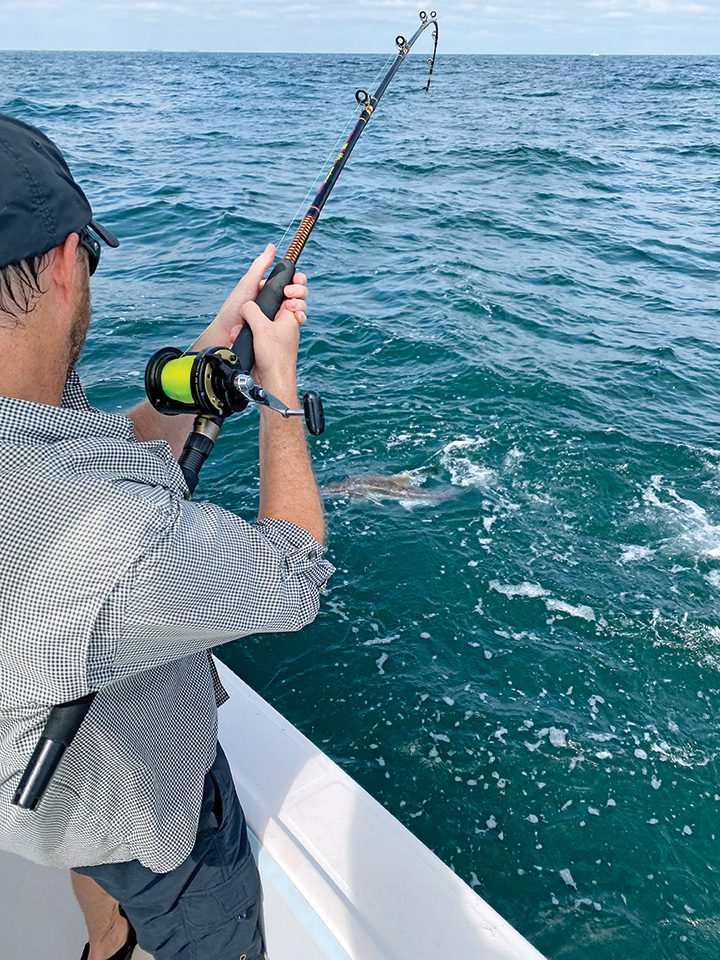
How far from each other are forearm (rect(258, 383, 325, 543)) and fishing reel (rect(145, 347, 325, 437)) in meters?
0.04

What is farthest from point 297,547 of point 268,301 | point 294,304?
point 268,301

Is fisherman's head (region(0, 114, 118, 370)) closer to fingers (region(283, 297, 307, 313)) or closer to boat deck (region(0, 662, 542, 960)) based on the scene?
fingers (region(283, 297, 307, 313))

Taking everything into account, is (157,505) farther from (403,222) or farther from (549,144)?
(549,144)

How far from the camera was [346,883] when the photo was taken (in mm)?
1740

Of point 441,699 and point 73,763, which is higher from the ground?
point 73,763

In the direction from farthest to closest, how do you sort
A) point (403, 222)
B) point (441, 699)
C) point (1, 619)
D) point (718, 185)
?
point (718, 185) → point (403, 222) → point (441, 699) → point (1, 619)

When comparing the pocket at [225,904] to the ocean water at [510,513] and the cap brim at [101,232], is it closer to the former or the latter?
the cap brim at [101,232]

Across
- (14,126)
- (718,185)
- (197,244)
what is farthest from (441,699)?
(718,185)

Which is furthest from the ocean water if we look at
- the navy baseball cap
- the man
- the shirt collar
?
the navy baseball cap

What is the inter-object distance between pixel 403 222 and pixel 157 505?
38.7 ft

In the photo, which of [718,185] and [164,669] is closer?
[164,669]

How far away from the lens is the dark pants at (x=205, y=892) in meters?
1.51

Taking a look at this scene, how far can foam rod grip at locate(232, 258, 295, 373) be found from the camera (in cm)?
176

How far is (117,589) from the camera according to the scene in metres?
0.98
